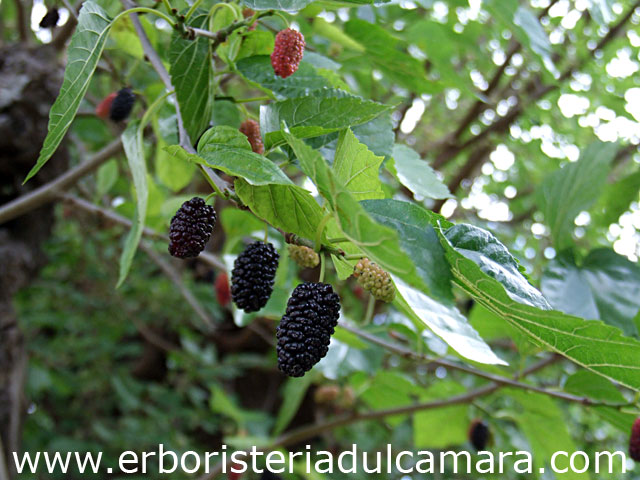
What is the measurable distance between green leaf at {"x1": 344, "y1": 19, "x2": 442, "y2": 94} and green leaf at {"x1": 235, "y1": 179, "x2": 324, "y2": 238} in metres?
0.63

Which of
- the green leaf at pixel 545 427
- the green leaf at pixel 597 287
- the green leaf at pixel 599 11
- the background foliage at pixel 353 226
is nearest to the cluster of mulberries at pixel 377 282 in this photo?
the background foliage at pixel 353 226

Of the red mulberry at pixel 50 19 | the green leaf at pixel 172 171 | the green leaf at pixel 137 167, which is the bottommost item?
the green leaf at pixel 137 167

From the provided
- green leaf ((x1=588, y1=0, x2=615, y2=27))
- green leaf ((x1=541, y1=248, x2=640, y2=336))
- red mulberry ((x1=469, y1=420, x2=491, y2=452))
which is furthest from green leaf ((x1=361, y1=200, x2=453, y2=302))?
red mulberry ((x1=469, y1=420, x2=491, y2=452))

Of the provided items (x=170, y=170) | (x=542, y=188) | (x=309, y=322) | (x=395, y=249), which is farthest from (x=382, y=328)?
(x=395, y=249)

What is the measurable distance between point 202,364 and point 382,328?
4.38 feet

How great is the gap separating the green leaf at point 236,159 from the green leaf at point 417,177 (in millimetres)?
242

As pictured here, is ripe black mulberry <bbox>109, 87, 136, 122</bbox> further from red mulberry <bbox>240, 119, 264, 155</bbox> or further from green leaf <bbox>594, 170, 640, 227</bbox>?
green leaf <bbox>594, 170, 640, 227</bbox>

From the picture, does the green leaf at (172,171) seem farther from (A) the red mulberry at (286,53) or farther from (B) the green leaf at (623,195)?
(B) the green leaf at (623,195)

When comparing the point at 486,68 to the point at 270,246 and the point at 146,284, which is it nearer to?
the point at 146,284

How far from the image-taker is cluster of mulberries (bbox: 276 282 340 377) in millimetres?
507

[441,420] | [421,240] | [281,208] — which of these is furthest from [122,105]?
[441,420]

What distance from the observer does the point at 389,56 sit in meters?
1.10

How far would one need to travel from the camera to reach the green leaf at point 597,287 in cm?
94

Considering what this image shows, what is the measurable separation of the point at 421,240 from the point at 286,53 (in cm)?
31
